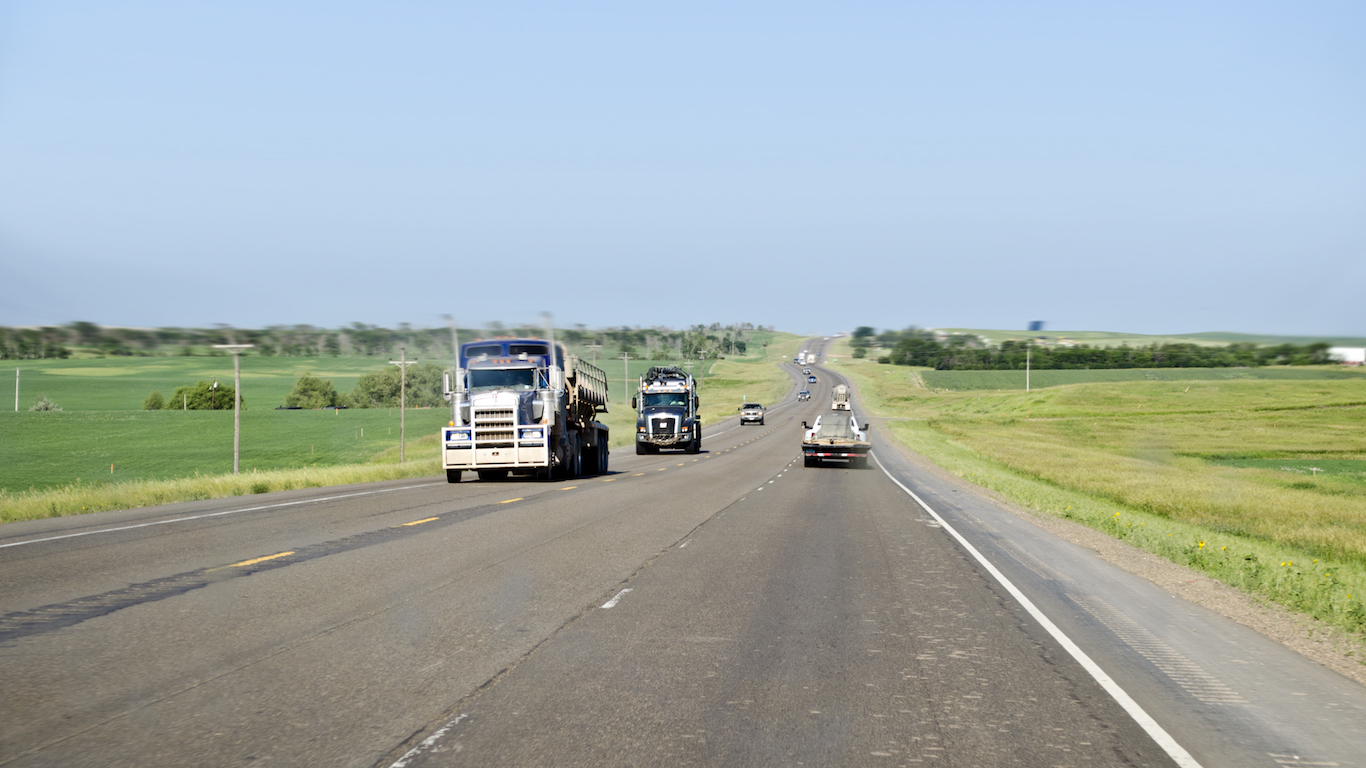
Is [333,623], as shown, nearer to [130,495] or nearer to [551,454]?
[130,495]

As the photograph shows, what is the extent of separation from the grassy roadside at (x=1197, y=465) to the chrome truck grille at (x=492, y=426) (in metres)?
14.5

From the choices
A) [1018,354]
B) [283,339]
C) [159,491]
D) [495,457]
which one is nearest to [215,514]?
[159,491]

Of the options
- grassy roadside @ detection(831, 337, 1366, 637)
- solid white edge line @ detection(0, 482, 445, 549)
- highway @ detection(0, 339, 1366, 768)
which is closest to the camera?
highway @ detection(0, 339, 1366, 768)

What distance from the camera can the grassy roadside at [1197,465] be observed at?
14.8 meters

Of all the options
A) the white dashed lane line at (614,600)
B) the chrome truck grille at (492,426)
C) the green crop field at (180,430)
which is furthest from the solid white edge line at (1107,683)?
the chrome truck grille at (492,426)

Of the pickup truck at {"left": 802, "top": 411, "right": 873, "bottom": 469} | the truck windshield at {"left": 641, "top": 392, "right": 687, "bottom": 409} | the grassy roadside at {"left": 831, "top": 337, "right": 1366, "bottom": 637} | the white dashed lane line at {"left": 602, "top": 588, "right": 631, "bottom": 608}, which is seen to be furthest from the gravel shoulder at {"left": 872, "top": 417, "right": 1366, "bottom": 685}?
the truck windshield at {"left": 641, "top": 392, "right": 687, "bottom": 409}

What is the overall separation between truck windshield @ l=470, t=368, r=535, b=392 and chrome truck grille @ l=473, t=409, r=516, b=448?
3.53 ft

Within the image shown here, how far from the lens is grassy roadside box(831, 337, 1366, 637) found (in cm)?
1481

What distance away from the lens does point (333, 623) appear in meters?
8.50

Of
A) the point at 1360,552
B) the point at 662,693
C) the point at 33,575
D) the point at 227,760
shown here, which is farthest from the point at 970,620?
the point at 1360,552

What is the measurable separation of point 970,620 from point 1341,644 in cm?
333

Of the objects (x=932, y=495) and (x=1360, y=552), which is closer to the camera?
(x=1360, y=552)

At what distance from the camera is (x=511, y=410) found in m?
28.7

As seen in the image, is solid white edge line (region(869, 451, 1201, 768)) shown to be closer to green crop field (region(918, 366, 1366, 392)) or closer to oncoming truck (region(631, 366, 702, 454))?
oncoming truck (region(631, 366, 702, 454))
